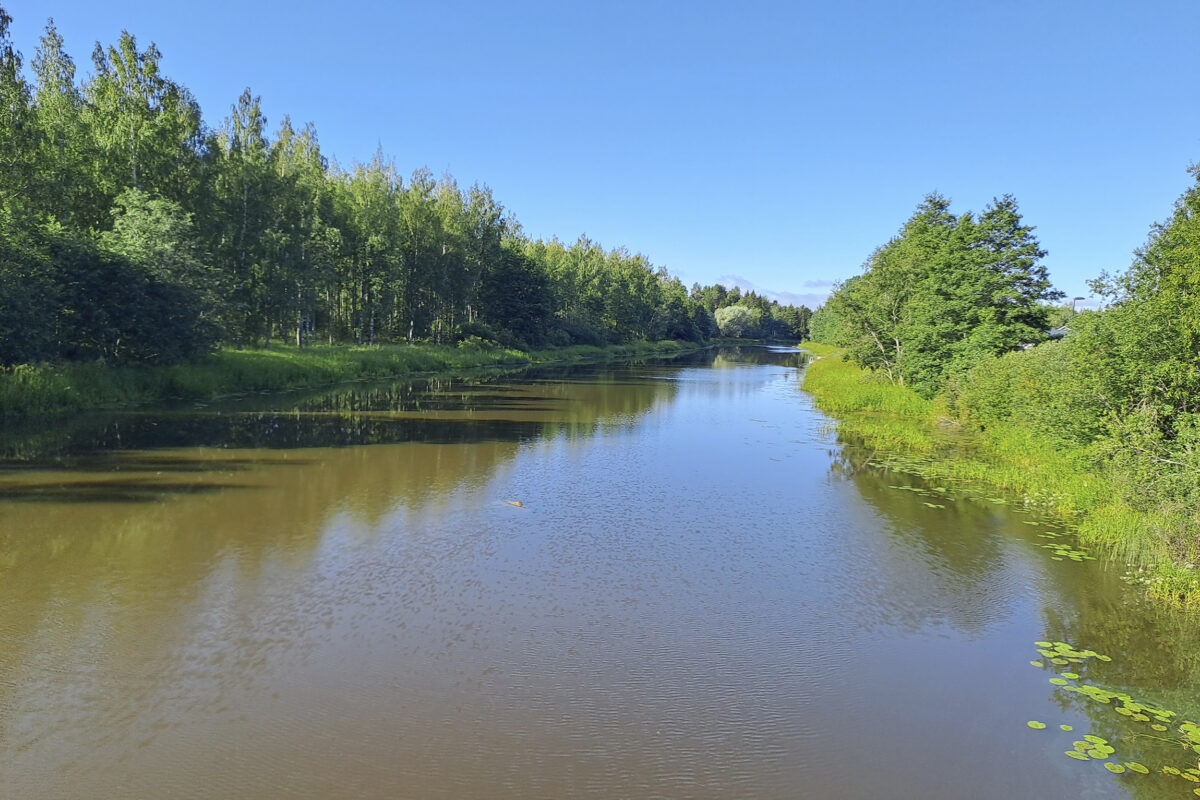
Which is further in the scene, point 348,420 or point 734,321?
point 734,321

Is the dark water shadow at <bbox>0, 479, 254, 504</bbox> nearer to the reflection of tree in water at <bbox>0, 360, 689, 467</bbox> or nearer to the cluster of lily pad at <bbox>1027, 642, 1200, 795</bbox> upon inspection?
the reflection of tree in water at <bbox>0, 360, 689, 467</bbox>

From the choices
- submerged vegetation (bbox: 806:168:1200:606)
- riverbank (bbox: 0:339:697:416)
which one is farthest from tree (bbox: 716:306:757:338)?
submerged vegetation (bbox: 806:168:1200:606)

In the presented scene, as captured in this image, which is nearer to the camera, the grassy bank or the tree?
the grassy bank

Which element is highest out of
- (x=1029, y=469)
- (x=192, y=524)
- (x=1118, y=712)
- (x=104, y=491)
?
(x=1029, y=469)

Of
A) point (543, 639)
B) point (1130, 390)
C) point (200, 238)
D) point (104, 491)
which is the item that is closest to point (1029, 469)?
point (1130, 390)

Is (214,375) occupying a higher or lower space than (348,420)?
higher

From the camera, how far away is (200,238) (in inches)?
1447

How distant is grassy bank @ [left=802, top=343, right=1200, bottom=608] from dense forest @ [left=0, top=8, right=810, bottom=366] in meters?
30.1

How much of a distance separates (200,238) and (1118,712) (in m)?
40.6

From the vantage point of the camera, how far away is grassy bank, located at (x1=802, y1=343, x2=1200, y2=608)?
12328 mm

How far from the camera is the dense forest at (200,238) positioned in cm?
2844

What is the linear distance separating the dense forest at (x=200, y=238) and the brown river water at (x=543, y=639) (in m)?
11.1

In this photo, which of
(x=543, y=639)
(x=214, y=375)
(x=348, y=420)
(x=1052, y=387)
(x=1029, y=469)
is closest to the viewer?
(x=543, y=639)

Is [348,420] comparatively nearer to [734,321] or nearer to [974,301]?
[974,301]
